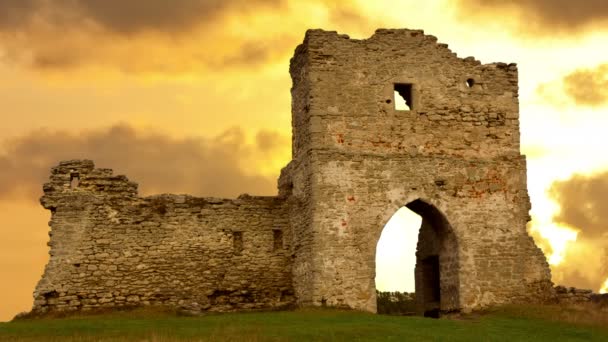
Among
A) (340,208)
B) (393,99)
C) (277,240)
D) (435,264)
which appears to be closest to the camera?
(340,208)

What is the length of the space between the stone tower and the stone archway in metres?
0.06

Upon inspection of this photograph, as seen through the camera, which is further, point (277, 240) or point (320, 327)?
point (277, 240)

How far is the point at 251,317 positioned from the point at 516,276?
766 cm

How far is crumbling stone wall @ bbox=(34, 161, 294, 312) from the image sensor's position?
2695 cm

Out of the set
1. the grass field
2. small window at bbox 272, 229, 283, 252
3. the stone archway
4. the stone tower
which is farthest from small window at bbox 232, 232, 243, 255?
the stone archway

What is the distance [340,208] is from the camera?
2638cm

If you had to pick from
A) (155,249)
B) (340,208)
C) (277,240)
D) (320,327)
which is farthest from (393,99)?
(320,327)

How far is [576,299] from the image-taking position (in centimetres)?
2809

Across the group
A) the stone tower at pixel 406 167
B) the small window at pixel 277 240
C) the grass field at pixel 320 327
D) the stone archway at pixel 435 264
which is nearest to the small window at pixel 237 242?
the small window at pixel 277 240

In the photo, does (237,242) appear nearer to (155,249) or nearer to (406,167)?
(155,249)

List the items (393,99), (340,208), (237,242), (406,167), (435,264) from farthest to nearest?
(435,264) < (237,242) < (393,99) < (406,167) < (340,208)

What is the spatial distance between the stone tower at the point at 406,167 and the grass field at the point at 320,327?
136cm

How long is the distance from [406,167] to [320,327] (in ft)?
21.9

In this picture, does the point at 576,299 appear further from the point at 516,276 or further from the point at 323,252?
the point at 323,252
